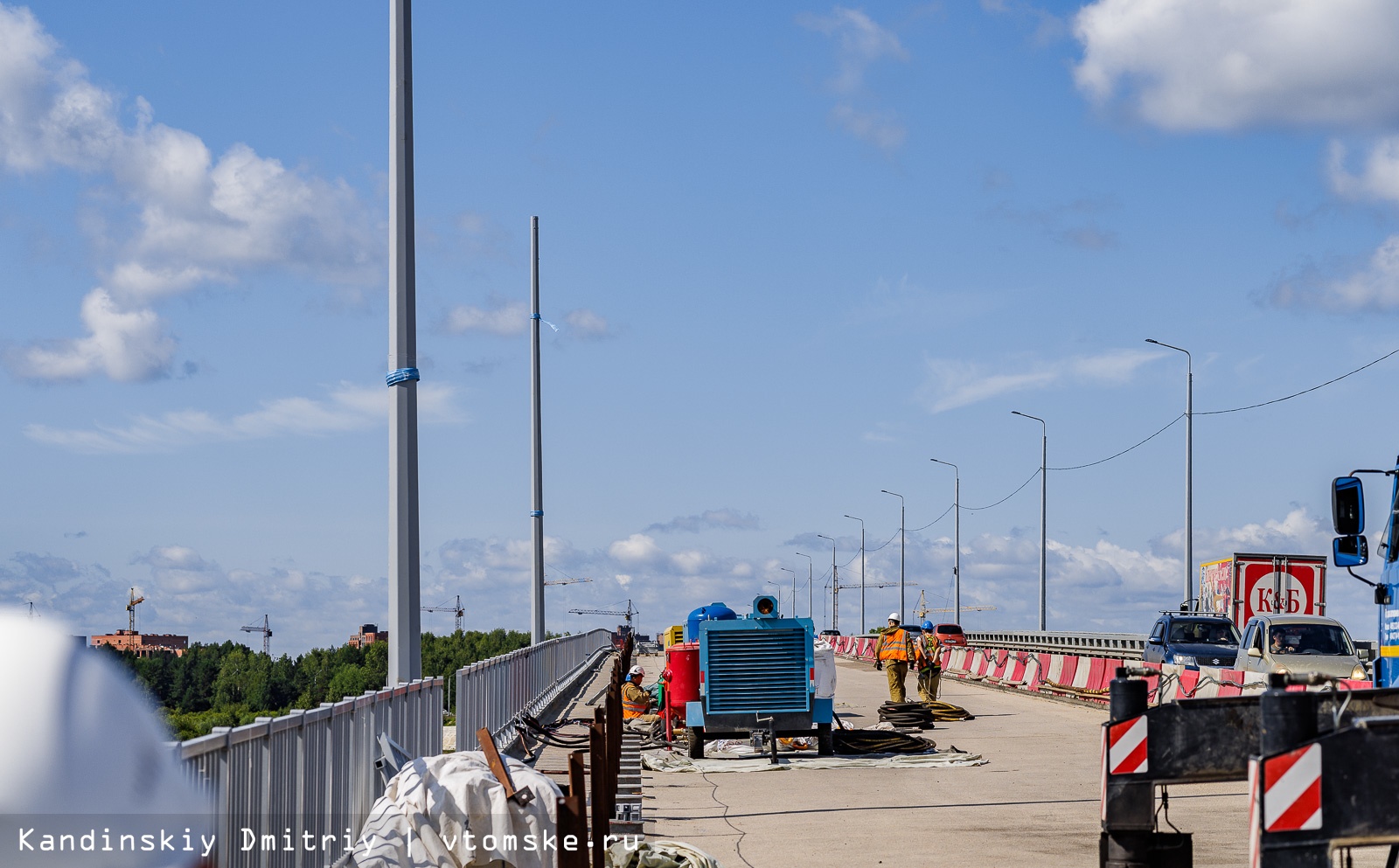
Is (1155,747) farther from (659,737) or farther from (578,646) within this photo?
A: (578,646)

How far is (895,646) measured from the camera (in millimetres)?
31109

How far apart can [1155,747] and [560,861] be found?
9.66 feet

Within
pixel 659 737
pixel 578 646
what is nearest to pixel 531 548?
pixel 659 737

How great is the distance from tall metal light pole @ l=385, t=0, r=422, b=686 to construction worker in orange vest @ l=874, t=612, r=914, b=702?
693 inches

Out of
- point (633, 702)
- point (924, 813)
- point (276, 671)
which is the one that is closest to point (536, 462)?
point (633, 702)

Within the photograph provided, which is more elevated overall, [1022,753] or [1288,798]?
[1288,798]

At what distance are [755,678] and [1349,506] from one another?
10801 millimetres

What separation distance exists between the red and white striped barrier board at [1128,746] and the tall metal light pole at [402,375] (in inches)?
294

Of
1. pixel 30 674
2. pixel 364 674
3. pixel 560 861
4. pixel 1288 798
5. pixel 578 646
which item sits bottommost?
pixel 364 674

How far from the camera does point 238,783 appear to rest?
8266 millimetres

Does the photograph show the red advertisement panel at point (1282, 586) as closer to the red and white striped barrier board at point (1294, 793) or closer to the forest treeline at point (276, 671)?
the red and white striped barrier board at point (1294, 793)

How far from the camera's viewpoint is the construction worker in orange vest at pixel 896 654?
30.9 meters

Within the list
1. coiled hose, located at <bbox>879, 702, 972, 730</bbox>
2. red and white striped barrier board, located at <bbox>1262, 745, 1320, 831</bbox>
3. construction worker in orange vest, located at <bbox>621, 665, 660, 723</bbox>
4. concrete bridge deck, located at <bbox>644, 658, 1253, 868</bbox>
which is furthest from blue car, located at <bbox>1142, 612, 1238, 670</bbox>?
red and white striped barrier board, located at <bbox>1262, 745, 1320, 831</bbox>

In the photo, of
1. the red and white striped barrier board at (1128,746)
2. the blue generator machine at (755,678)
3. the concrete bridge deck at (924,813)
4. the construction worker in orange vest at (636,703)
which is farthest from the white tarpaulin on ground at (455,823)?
the construction worker in orange vest at (636,703)
